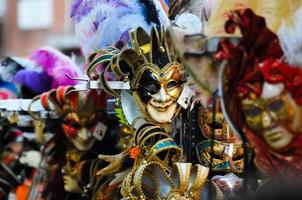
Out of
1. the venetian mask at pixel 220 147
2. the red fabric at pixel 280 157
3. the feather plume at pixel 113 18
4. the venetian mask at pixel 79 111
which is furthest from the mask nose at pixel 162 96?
the venetian mask at pixel 79 111

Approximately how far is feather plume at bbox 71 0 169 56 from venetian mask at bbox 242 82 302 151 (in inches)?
36.6

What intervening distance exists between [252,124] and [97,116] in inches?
60.2

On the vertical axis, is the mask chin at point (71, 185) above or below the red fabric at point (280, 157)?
below

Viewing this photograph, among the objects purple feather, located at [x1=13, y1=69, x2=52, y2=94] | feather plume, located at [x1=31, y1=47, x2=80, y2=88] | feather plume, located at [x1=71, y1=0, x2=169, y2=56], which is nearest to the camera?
feather plume, located at [x1=71, y1=0, x2=169, y2=56]

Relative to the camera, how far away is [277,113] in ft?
6.70

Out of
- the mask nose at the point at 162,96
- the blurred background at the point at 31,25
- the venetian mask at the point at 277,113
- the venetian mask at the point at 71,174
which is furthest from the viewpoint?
the blurred background at the point at 31,25

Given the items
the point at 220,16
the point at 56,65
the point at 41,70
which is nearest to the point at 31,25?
the point at 41,70

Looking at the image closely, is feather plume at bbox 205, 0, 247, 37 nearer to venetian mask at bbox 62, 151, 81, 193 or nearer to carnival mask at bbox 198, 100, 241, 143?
carnival mask at bbox 198, 100, 241, 143

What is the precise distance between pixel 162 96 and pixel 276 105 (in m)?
0.71

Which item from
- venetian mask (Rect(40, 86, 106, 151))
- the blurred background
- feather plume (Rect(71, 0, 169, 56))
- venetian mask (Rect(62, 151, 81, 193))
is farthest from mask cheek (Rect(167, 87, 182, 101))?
the blurred background

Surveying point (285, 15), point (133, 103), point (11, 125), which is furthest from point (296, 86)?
point (11, 125)

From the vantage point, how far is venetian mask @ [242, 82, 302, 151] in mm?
2035

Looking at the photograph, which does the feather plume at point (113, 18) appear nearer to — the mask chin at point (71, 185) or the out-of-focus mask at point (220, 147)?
the out-of-focus mask at point (220, 147)

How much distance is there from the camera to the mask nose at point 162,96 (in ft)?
8.82
